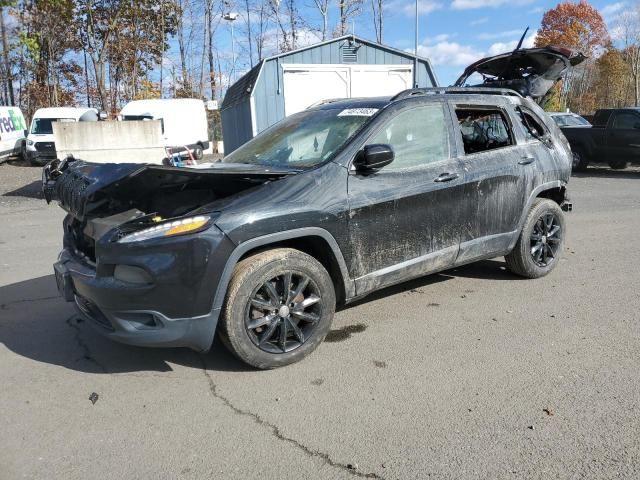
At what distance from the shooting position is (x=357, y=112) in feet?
13.9

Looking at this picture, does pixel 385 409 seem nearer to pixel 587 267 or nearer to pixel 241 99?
→ pixel 587 267

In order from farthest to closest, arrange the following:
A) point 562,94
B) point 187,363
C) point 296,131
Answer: point 562,94 < point 296,131 < point 187,363

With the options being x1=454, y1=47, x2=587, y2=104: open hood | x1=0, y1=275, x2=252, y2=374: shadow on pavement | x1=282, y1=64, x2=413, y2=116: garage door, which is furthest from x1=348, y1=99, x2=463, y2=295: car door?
x1=282, y1=64, x2=413, y2=116: garage door

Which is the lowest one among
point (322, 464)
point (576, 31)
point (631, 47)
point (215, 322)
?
point (322, 464)

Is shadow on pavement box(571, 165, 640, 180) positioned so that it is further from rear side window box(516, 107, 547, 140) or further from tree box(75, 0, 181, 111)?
tree box(75, 0, 181, 111)

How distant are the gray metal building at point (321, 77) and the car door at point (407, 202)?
1171 cm

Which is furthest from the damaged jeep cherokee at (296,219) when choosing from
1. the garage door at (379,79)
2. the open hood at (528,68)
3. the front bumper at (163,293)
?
the garage door at (379,79)

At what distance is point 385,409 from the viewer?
3.02 meters

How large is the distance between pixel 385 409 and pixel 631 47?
52.8 metres

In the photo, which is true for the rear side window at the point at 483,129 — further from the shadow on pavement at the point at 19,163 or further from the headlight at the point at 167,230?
the shadow on pavement at the point at 19,163

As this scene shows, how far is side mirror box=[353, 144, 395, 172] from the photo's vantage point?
3.66m

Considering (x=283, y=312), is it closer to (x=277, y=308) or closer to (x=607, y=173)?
(x=277, y=308)

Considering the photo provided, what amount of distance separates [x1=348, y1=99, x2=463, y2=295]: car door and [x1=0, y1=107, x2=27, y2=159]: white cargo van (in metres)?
21.7

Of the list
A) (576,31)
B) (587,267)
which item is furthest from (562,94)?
(587,267)
